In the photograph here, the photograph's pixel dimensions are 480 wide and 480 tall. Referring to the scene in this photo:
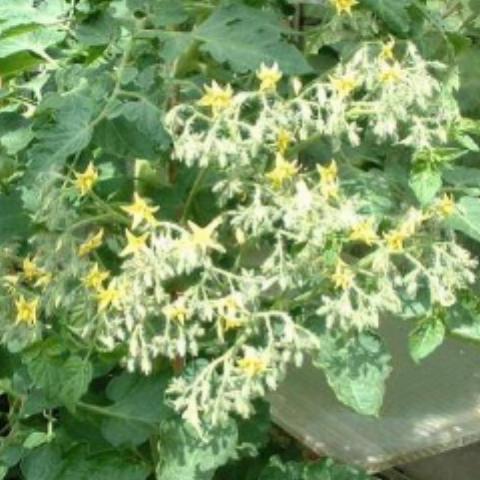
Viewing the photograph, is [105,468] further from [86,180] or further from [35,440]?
[86,180]

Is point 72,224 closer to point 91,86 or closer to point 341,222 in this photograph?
point 91,86

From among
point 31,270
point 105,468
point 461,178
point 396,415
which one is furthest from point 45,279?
point 396,415

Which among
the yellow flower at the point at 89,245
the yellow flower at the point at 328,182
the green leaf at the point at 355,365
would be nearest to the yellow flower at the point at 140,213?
the yellow flower at the point at 89,245

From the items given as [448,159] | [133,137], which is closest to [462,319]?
[448,159]

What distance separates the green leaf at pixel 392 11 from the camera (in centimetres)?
151

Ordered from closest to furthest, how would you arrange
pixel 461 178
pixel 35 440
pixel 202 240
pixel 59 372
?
pixel 202 240 < pixel 59 372 < pixel 461 178 < pixel 35 440

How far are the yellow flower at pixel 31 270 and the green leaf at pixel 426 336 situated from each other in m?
0.51

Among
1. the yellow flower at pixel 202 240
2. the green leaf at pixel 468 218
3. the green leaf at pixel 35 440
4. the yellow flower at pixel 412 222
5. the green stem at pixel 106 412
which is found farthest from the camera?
the green leaf at pixel 35 440

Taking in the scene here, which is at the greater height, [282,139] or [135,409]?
[282,139]

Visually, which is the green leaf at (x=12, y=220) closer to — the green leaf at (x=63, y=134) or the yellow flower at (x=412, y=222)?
the green leaf at (x=63, y=134)

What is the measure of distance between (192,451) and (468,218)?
482mm

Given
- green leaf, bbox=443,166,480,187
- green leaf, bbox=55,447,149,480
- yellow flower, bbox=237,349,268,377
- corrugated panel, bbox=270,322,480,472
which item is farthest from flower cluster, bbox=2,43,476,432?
corrugated panel, bbox=270,322,480,472

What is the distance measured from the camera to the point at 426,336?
158cm

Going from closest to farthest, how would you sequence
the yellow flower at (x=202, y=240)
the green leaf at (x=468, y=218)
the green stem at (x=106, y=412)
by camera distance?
1. the yellow flower at (x=202, y=240)
2. the green leaf at (x=468, y=218)
3. the green stem at (x=106, y=412)
